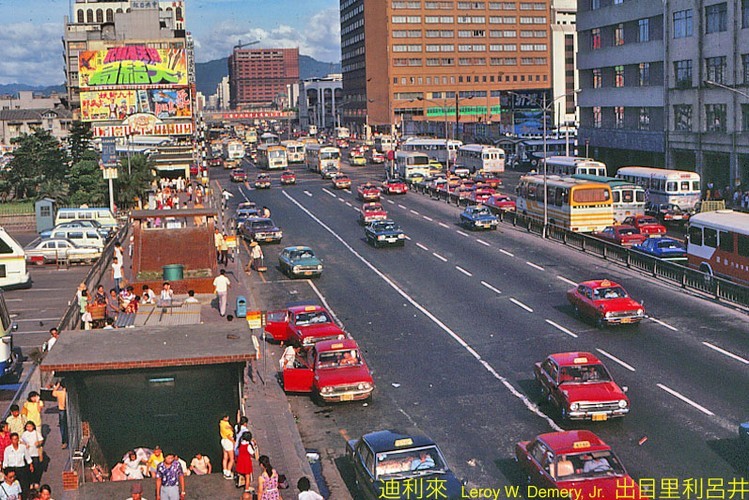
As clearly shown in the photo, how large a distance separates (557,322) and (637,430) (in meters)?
12.6

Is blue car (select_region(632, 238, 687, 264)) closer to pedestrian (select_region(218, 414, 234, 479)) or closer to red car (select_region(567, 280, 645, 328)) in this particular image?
red car (select_region(567, 280, 645, 328))

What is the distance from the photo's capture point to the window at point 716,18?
76.7 metres

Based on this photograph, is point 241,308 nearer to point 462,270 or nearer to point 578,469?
point 578,469

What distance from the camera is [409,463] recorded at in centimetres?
1947

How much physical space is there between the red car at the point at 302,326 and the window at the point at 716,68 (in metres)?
53.0

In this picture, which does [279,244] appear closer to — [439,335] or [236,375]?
[439,335]

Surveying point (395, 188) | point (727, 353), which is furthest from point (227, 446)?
point (395, 188)

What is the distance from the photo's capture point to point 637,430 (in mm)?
24141

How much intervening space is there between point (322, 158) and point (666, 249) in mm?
69860

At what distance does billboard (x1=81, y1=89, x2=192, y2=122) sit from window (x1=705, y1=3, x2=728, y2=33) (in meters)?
78.6

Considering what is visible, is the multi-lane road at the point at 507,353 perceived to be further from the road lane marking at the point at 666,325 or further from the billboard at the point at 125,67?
the billboard at the point at 125,67

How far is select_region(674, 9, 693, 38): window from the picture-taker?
8138 cm

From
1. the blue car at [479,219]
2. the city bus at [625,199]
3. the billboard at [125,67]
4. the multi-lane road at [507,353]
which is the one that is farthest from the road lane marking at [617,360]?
the billboard at [125,67]

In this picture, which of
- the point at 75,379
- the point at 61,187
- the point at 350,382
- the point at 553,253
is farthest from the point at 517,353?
the point at 61,187
